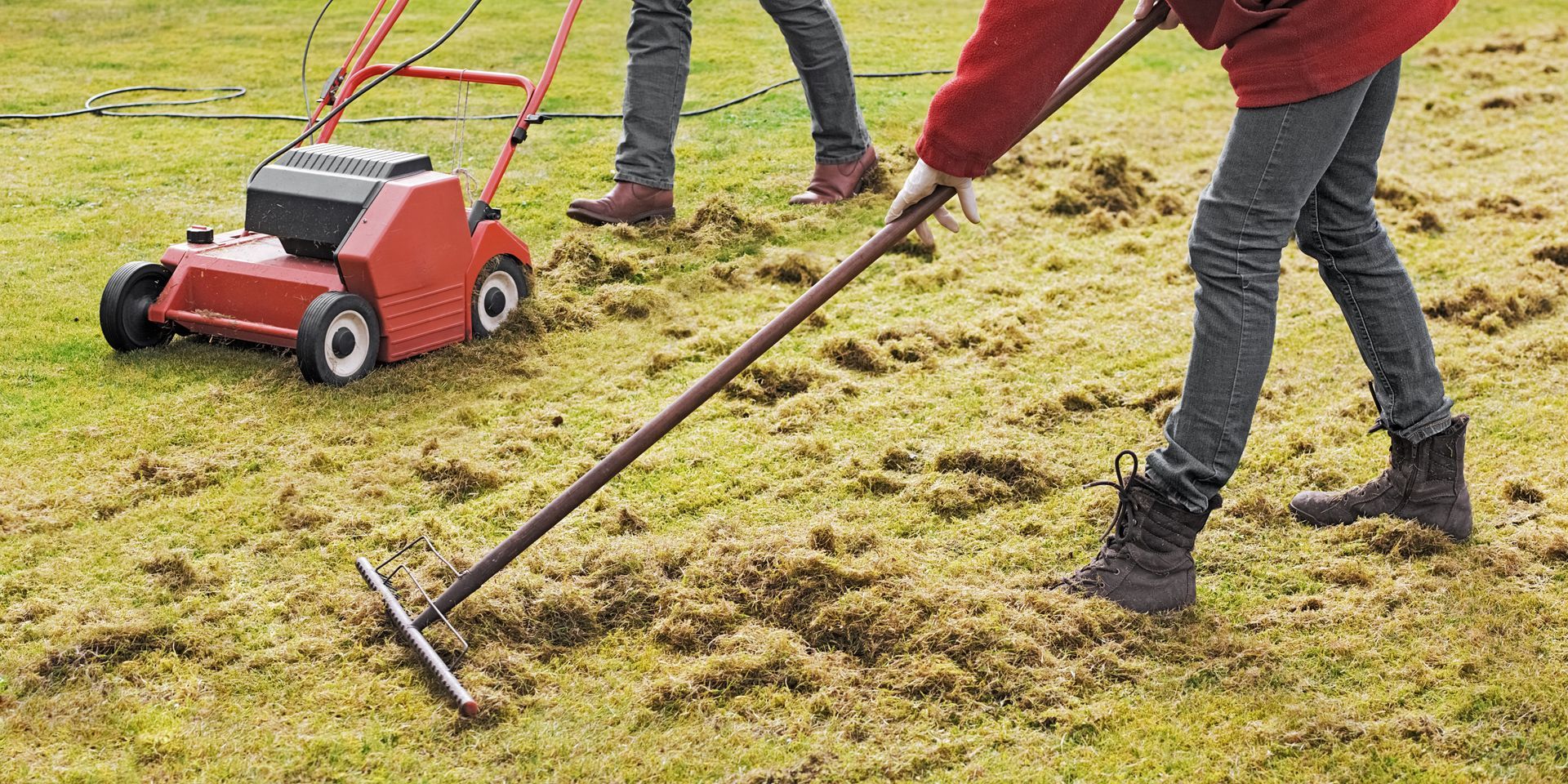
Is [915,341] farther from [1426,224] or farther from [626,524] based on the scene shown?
[1426,224]

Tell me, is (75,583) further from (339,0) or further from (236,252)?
(339,0)

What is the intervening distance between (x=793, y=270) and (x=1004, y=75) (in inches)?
74.4

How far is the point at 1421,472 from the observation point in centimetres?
245

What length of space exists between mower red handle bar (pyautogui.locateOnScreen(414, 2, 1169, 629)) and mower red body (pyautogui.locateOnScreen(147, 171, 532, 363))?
1.12m

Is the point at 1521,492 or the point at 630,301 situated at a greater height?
the point at 1521,492

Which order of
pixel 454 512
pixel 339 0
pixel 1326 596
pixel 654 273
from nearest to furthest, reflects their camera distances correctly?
1. pixel 1326 596
2. pixel 454 512
3. pixel 654 273
4. pixel 339 0

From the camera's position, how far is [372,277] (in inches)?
122

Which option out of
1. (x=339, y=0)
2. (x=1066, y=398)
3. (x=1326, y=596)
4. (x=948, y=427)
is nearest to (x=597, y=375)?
(x=948, y=427)

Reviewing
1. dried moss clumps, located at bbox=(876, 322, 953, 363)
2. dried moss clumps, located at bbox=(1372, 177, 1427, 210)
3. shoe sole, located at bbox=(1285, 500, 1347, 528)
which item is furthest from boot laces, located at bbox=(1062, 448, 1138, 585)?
dried moss clumps, located at bbox=(1372, 177, 1427, 210)

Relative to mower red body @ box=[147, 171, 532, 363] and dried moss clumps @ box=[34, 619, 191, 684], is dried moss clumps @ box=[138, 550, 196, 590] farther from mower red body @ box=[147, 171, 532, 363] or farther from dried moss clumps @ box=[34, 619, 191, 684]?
mower red body @ box=[147, 171, 532, 363]

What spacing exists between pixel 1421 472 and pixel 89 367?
113 inches

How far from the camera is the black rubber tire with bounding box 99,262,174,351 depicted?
322 centimetres

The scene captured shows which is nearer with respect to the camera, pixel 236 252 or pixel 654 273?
pixel 236 252

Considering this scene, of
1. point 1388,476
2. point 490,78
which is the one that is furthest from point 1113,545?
point 490,78
